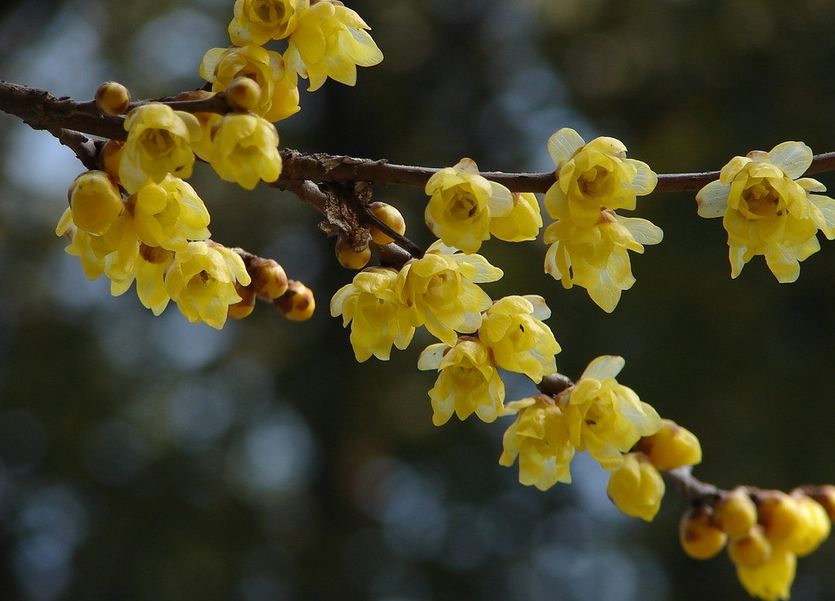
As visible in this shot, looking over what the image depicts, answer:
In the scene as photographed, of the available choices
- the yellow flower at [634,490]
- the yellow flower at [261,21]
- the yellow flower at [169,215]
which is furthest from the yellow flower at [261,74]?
the yellow flower at [634,490]

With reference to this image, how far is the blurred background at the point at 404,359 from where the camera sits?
248 inches

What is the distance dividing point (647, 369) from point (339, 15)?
518 centimetres

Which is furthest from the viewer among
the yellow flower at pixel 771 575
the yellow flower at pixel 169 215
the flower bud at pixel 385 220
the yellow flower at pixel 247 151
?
the yellow flower at pixel 771 575

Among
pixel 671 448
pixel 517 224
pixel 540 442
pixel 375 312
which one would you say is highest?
pixel 517 224

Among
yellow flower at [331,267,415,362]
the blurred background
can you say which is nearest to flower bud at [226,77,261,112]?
yellow flower at [331,267,415,362]

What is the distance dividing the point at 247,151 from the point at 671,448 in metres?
0.85

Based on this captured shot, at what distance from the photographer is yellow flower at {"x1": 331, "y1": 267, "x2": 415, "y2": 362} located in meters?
1.26

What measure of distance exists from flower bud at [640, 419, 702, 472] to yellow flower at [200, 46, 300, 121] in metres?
0.75

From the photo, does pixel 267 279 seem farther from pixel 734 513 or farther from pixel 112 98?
pixel 734 513

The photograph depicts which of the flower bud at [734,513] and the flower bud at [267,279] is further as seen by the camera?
the flower bud at [734,513]

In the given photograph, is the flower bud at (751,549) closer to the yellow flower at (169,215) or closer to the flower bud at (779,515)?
the flower bud at (779,515)

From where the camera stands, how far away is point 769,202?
1.23 meters

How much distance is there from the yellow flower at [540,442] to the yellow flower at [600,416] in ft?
A: 0.07

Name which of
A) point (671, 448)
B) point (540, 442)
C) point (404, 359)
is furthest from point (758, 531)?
point (404, 359)
